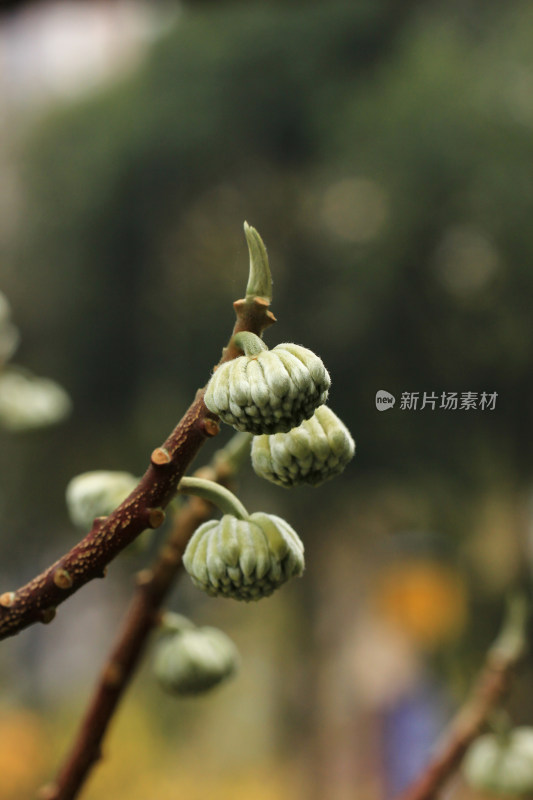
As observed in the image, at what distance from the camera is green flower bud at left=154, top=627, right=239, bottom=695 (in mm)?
511

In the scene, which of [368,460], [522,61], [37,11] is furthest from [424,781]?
[37,11]

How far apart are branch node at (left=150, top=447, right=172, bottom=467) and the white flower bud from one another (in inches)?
13.8

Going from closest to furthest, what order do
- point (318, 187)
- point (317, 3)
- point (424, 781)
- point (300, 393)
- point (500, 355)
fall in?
point (300, 393) → point (424, 781) → point (500, 355) → point (318, 187) → point (317, 3)

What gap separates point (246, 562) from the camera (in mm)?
299

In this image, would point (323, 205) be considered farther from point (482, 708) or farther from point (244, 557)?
point (244, 557)

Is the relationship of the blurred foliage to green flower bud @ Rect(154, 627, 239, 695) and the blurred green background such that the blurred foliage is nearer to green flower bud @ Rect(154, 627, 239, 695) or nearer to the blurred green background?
the blurred green background

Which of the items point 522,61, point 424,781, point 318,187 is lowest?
point 424,781

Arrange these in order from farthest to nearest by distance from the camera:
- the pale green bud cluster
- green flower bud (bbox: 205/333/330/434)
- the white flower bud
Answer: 1. the white flower bud
2. the pale green bud cluster
3. green flower bud (bbox: 205/333/330/434)

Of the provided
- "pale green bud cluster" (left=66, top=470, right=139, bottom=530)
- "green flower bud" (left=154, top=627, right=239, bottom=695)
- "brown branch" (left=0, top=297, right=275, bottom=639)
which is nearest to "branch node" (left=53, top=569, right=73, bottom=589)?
"brown branch" (left=0, top=297, right=275, bottom=639)

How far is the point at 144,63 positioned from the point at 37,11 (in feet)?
1.23

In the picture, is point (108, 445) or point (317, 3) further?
point (317, 3)

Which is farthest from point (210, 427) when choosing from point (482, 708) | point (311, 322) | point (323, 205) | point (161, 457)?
point (323, 205)

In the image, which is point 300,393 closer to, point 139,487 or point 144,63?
point 139,487

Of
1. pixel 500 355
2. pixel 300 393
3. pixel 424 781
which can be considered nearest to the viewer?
pixel 300 393
